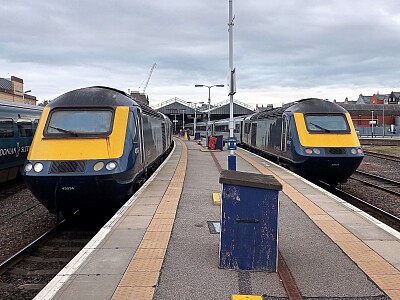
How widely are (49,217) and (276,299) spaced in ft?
26.4

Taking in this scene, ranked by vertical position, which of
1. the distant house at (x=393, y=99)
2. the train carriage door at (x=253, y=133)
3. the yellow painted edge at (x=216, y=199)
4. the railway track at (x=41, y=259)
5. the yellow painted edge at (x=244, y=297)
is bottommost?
the railway track at (x=41, y=259)

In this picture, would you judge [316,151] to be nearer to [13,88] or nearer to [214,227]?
[214,227]

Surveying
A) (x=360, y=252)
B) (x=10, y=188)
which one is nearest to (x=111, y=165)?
(x=360, y=252)

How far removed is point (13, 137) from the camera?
15.9 m

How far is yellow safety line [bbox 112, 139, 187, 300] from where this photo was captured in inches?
189

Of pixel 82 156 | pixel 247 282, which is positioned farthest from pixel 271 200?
pixel 82 156

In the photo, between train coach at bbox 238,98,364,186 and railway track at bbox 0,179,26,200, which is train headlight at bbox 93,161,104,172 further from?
train coach at bbox 238,98,364,186

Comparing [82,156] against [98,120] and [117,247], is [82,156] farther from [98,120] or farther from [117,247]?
[117,247]

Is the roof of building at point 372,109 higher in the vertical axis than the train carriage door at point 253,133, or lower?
higher

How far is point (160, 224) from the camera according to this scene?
7.89 m

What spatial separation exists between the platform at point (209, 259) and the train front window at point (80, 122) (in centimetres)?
178

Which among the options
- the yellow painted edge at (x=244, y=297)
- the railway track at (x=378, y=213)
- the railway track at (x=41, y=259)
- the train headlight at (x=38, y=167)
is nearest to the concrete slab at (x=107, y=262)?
the railway track at (x=41, y=259)

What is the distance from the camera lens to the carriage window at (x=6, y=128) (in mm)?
14984

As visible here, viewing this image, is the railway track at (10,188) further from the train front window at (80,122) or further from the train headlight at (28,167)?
the train headlight at (28,167)
